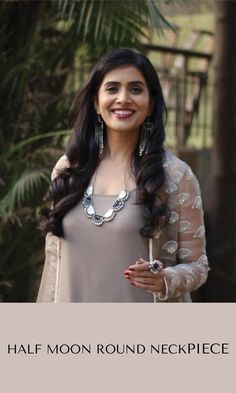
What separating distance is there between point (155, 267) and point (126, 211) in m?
0.20

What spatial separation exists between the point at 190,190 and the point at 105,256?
29cm

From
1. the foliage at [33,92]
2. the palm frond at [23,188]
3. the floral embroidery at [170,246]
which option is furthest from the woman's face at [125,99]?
the foliage at [33,92]

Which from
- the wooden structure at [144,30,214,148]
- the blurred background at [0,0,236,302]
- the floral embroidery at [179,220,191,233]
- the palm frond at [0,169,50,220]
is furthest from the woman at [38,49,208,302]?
the wooden structure at [144,30,214,148]

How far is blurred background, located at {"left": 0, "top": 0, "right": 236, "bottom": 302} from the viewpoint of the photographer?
15.6 ft

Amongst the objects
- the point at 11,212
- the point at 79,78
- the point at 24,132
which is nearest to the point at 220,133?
the point at 79,78

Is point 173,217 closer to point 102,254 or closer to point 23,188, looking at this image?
point 102,254

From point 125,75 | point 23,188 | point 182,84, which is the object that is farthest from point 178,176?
point 182,84

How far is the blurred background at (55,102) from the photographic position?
4742mm

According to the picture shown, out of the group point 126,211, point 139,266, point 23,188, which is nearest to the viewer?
point 139,266

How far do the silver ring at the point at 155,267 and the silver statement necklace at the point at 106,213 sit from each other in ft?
0.62

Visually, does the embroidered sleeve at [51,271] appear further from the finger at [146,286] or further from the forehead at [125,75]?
the forehead at [125,75]

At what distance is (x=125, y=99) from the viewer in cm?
218

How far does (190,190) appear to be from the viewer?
218cm

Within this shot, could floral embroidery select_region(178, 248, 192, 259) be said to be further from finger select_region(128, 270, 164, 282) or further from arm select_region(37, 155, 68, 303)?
arm select_region(37, 155, 68, 303)
